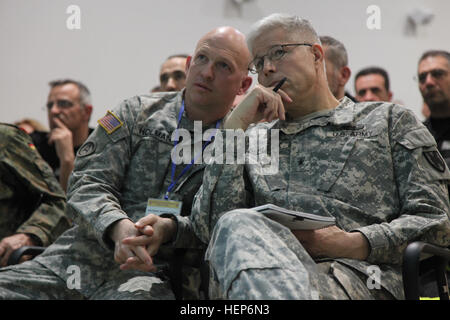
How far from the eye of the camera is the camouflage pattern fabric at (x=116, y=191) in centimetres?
175

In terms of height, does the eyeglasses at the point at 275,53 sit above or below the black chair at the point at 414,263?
above

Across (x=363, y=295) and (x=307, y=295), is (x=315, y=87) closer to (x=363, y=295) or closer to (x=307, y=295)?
(x=363, y=295)

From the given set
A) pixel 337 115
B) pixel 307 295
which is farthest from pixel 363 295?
pixel 337 115

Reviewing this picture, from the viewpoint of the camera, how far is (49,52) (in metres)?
3.80

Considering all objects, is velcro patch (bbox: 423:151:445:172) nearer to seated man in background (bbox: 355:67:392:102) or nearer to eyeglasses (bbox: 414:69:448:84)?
eyeglasses (bbox: 414:69:448:84)

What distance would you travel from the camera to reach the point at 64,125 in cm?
322

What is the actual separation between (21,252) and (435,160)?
142cm

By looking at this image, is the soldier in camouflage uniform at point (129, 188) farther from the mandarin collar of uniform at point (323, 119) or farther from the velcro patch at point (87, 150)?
the mandarin collar of uniform at point (323, 119)

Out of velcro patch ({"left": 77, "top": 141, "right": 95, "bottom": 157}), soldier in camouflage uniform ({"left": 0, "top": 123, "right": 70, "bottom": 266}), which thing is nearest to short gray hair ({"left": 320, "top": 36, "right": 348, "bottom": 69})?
velcro patch ({"left": 77, "top": 141, "right": 95, "bottom": 157})

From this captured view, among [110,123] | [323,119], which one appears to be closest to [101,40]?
[110,123]

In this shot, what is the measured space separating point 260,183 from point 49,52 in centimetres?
265

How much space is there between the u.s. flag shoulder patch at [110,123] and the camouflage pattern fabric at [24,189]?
2.03ft

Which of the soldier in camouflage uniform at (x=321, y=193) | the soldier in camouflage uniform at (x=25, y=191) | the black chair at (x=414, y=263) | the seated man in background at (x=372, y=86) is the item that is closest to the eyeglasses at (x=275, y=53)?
the soldier in camouflage uniform at (x=321, y=193)

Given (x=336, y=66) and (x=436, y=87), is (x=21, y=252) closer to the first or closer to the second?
(x=336, y=66)
